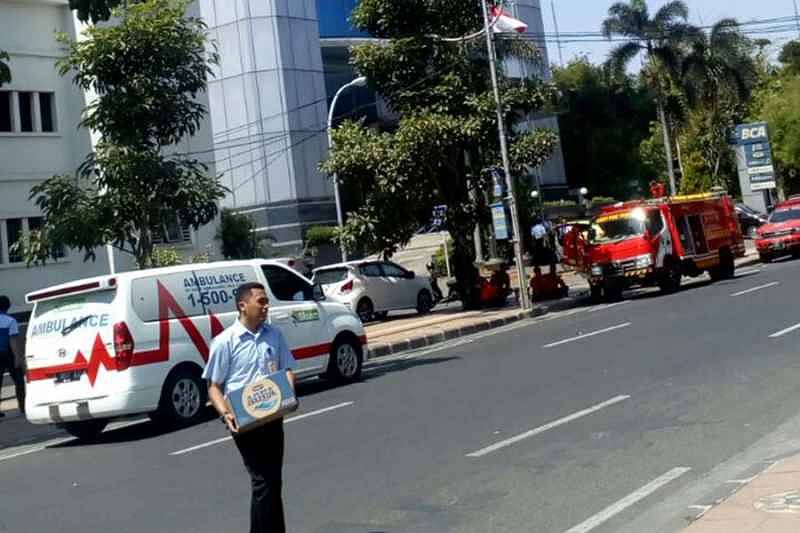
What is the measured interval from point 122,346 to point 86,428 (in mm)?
1663

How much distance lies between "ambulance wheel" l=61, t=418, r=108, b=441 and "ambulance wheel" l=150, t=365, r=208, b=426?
29.6 inches

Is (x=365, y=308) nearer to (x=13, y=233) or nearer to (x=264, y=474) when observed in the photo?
(x=13, y=233)

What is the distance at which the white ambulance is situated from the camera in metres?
13.6

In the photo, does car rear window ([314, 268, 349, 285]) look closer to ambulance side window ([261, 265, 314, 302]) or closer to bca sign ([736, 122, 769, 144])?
ambulance side window ([261, 265, 314, 302])

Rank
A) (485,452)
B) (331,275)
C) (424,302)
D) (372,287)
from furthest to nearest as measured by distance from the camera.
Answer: (424,302) → (372,287) → (331,275) → (485,452)

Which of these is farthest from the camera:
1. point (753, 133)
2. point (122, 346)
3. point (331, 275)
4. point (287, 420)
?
point (753, 133)

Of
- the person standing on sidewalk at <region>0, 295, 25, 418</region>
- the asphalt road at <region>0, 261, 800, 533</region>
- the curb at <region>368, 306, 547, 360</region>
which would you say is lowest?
the asphalt road at <region>0, 261, 800, 533</region>

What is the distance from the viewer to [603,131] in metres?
75.0

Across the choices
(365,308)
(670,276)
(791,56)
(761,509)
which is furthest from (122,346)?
(791,56)

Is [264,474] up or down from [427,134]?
down

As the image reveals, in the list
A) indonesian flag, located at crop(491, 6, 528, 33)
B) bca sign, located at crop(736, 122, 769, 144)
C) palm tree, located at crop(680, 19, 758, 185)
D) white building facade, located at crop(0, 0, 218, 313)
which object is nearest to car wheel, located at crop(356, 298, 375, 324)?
white building facade, located at crop(0, 0, 218, 313)

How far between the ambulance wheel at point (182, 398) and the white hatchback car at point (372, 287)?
14110 mm

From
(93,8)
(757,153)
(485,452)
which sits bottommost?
(485,452)

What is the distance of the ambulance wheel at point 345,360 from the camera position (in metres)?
16.7
